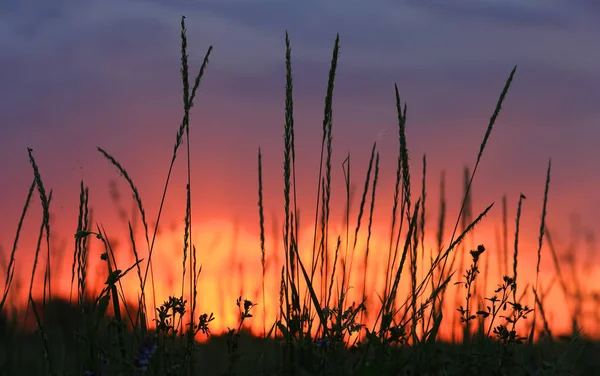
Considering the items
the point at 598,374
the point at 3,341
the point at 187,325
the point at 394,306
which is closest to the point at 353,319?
the point at 394,306

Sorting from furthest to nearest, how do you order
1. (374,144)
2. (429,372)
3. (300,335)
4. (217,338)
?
(374,144), (217,338), (300,335), (429,372)

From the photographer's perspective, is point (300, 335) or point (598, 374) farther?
point (598, 374)

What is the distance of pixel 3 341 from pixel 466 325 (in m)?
2.07

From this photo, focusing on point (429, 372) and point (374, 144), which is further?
point (374, 144)

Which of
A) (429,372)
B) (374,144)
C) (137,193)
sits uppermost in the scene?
(374,144)

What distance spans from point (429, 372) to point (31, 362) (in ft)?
6.41

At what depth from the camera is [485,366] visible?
9.50 feet

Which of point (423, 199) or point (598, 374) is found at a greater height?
point (423, 199)

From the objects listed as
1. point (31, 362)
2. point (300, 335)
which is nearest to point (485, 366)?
point (300, 335)

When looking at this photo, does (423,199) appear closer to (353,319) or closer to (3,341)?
(353,319)

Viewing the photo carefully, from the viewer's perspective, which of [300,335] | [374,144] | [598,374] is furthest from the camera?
[598,374]

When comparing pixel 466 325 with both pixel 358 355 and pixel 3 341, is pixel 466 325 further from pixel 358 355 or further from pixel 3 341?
pixel 3 341

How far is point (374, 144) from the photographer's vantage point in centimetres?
307

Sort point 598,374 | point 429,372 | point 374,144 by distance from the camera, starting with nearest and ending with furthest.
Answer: point 429,372
point 374,144
point 598,374
